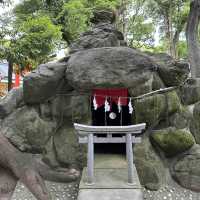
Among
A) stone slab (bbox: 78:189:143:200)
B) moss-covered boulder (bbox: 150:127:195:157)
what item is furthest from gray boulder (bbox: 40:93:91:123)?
stone slab (bbox: 78:189:143:200)

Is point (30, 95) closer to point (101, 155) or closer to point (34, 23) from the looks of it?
point (101, 155)

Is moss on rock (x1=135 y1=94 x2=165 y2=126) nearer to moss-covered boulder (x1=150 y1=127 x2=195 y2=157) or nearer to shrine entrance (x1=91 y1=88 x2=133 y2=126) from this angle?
shrine entrance (x1=91 y1=88 x2=133 y2=126)

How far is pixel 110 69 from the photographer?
7.66 m

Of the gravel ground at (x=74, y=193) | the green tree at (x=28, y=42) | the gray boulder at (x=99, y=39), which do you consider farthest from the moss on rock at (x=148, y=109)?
the green tree at (x=28, y=42)

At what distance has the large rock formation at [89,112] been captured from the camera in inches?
312

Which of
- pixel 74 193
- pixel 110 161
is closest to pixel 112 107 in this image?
pixel 110 161

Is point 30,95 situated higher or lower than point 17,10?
lower

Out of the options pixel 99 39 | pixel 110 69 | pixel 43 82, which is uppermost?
pixel 99 39

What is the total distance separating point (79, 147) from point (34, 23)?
890 centimetres

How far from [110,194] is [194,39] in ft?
21.6

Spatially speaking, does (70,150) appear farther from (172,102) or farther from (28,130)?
(172,102)

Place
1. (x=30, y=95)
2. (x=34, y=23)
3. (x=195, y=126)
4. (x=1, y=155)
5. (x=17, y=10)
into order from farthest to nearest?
(x=17, y=10) → (x=34, y=23) → (x=195, y=126) → (x=30, y=95) → (x=1, y=155)

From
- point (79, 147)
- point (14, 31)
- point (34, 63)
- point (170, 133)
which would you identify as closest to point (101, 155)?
point (79, 147)

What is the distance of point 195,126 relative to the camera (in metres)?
8.89
